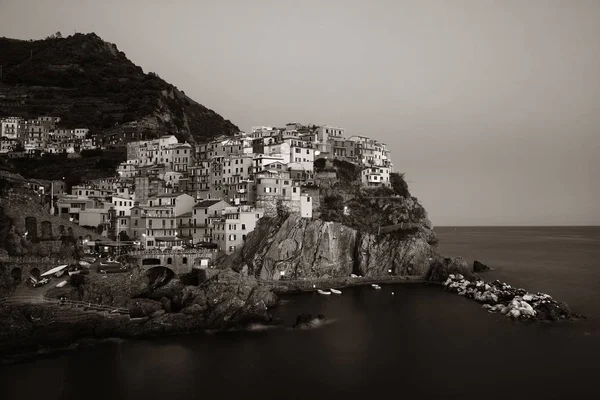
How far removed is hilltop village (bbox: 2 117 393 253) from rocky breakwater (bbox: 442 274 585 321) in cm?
2031

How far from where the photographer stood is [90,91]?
10469 centimetres

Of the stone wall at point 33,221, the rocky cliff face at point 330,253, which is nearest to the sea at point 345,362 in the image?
the rocky cliff face at point 330,253

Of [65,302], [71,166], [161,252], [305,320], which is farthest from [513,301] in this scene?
[71,166]

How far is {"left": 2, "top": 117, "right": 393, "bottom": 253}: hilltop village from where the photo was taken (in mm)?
50375

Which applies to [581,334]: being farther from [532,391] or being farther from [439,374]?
[439,374]

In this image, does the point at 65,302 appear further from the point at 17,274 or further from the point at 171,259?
the point at 171,259

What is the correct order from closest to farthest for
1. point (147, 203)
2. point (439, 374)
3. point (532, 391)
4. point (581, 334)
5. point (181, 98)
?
point (532, 391), point (439, 374), point (581, 334), point (147, 203), point (181, 98)

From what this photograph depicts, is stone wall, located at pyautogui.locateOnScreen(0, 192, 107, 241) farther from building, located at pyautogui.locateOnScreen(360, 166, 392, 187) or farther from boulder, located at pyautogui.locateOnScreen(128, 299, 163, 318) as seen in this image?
building, located at pyautogui.locateOnScreen(360, 166, 392, 187)

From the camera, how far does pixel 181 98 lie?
123438 mm

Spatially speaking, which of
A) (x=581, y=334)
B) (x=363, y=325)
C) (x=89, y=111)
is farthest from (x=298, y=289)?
(x=89, y=111)

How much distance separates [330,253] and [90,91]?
81.3 meters

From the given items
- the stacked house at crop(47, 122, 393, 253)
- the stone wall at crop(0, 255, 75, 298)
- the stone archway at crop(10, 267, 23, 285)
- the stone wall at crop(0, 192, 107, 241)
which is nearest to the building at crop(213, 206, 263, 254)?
the stacked house at crop(47, 122, 393, 253)

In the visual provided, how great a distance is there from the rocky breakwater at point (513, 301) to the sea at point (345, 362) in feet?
4.43

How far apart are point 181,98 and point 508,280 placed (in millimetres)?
97153
